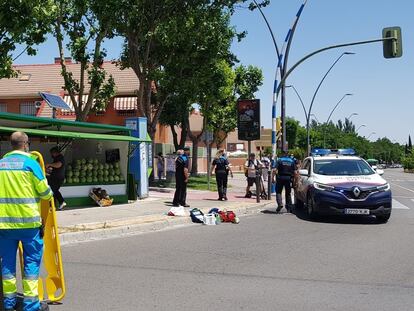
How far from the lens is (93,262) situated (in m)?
8.18

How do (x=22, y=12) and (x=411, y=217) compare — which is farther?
(x=411, y=217)

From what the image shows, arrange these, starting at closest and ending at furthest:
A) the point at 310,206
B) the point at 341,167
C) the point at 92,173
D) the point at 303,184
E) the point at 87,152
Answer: the point at 310,206, the point at 341,167, the point at 303,184, the point at 92,173, the point at 87,152

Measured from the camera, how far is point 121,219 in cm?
1259

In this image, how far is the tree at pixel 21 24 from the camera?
39.9 ft

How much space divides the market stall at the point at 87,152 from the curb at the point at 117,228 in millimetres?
2769

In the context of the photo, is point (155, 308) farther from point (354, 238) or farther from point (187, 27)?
point (187, 27)

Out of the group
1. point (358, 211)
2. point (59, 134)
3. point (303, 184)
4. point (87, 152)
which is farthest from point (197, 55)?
point (358, 211)

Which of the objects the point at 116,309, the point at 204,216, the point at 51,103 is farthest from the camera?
the point at 51,103

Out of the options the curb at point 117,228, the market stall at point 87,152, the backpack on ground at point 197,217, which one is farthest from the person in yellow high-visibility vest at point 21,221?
the market stall at point 87,152

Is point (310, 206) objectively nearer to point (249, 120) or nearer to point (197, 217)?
point (197, 217)

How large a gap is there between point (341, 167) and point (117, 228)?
6.31 meters

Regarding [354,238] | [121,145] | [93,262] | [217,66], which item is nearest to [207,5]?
[217,66]

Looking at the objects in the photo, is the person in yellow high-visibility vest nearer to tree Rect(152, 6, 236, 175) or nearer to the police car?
the police car

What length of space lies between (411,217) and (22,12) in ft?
37.3
